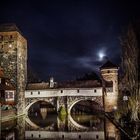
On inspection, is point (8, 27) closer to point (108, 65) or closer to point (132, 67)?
point (108, 65)

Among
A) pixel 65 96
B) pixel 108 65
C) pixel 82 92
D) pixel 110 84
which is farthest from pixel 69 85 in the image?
pixel 108 65

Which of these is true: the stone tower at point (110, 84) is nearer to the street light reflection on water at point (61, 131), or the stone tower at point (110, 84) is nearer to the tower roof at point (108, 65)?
the tower roof at point (108, 65)

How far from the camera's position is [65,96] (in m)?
49.7

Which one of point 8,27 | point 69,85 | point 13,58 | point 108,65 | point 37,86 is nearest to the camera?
point 13,58

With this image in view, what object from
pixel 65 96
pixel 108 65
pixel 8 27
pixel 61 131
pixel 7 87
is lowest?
pixel 61 131

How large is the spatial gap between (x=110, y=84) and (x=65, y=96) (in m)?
7.22

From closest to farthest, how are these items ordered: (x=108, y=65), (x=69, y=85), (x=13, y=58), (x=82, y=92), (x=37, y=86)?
(x=13, y=58)
(x=82, y=92)
(x=108, y=65)
(x=69, y=85)
(x=37, y=86)

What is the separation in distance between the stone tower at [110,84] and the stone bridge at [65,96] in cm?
90

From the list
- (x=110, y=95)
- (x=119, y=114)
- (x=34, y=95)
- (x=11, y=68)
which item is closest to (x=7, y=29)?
(x=11, y=68)

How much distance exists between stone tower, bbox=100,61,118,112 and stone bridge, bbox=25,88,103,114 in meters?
0.90

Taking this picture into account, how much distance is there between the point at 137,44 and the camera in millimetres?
27484

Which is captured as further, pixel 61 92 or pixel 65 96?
pixel 61 92

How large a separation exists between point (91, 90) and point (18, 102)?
1107 centimetres

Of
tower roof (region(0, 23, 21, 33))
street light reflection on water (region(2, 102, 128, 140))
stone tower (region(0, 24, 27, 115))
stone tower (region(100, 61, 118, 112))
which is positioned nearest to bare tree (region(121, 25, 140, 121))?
street light reflection on water (region(2, 102, 128, 140))
